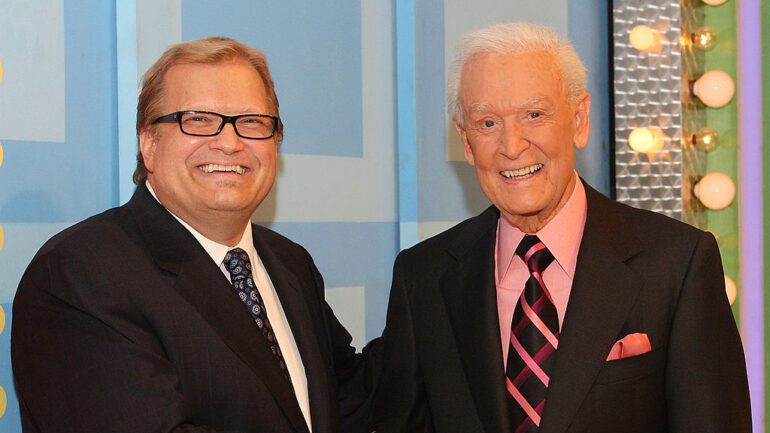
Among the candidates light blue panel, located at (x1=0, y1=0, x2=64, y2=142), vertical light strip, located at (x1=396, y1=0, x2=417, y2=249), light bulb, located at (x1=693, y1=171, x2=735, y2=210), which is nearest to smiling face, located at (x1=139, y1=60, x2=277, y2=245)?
light blue panel, located at (x1=0, y1=0, x2=64, y2=142)

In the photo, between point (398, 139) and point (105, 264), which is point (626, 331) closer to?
point (105, 264)

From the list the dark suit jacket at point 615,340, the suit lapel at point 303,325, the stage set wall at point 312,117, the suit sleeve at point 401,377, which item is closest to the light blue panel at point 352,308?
the stage set wall at point 312,117

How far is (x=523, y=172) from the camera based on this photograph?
1935 millimetres

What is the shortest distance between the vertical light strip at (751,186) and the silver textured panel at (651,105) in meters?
0.26

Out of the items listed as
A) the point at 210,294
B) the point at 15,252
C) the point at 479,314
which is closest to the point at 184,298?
the point at 210,294

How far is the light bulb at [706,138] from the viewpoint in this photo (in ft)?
10.8

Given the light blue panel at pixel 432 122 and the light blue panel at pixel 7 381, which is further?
the light blue panel at pixel 432 122

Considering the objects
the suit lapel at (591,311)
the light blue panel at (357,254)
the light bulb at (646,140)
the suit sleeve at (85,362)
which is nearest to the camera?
the suit sleeve at (85,362)

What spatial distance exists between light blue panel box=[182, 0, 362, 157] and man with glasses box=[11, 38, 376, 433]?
0.52 metres

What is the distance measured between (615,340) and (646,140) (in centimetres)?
164

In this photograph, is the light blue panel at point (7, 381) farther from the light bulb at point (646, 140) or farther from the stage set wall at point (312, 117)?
the light bulb at point (646, 140)

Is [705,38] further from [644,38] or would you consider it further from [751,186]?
[751,186]

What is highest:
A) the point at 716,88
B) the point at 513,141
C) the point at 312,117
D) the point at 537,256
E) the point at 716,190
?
the point at 716,88

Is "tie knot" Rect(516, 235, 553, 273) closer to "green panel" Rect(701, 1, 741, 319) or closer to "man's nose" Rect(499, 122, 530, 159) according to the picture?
"man's nose" Rect(499, 122, 530, 159)
